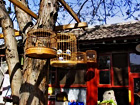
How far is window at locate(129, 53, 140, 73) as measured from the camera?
7.22 meters

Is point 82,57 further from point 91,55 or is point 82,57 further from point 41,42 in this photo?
point 41,42

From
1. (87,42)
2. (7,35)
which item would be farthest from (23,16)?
(87,42)

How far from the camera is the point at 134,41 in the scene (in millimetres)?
7258

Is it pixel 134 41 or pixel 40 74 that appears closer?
pixel 40 74

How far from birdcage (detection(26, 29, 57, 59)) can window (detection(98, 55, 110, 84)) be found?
170 inches

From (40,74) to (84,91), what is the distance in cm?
458

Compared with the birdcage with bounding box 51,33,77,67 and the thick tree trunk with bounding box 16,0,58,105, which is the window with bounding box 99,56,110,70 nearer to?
the birdcage with bounding box 51,33,77,67

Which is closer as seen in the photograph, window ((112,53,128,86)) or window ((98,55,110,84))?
window ((112,53,128,86))

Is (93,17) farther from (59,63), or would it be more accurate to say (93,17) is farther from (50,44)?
(50,44)

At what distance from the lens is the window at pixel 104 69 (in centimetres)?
766

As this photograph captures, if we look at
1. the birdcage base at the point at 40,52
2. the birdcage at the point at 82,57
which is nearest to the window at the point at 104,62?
the birdcage at the point at 82,57

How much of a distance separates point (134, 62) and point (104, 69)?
1.16 metres

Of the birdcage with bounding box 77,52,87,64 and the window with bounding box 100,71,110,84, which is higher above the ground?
the birdcage with bounding box 77,52,87,64

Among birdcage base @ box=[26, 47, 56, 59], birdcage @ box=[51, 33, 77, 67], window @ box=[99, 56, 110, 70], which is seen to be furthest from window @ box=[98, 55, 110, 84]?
birdcage base @ box=[26, 47, 56, 59]
